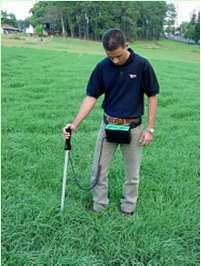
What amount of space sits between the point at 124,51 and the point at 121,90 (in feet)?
1.13

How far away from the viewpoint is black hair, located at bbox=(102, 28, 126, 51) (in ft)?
10.9

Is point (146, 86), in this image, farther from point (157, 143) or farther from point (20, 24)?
point (20, 24)

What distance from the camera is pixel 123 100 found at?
359cm

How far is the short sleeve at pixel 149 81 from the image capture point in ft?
11.5

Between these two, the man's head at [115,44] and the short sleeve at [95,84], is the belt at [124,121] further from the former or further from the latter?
the man's head at [115,44]

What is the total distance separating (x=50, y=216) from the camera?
368 centimetres

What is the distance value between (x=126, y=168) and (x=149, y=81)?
0.84m

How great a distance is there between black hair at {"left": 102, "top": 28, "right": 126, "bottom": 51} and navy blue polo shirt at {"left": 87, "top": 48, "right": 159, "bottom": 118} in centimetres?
19

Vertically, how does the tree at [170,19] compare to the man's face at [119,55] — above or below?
above

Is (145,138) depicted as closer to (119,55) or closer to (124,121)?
(124,121)

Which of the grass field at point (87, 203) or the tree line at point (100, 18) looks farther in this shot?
the tree line at point (100, 18)

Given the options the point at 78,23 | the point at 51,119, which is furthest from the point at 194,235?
the point at 78,23

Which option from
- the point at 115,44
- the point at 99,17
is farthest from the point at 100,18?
the point at 115,44

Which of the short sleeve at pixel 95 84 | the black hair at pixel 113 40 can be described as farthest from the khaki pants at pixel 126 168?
the black hair at pixel 113 40
